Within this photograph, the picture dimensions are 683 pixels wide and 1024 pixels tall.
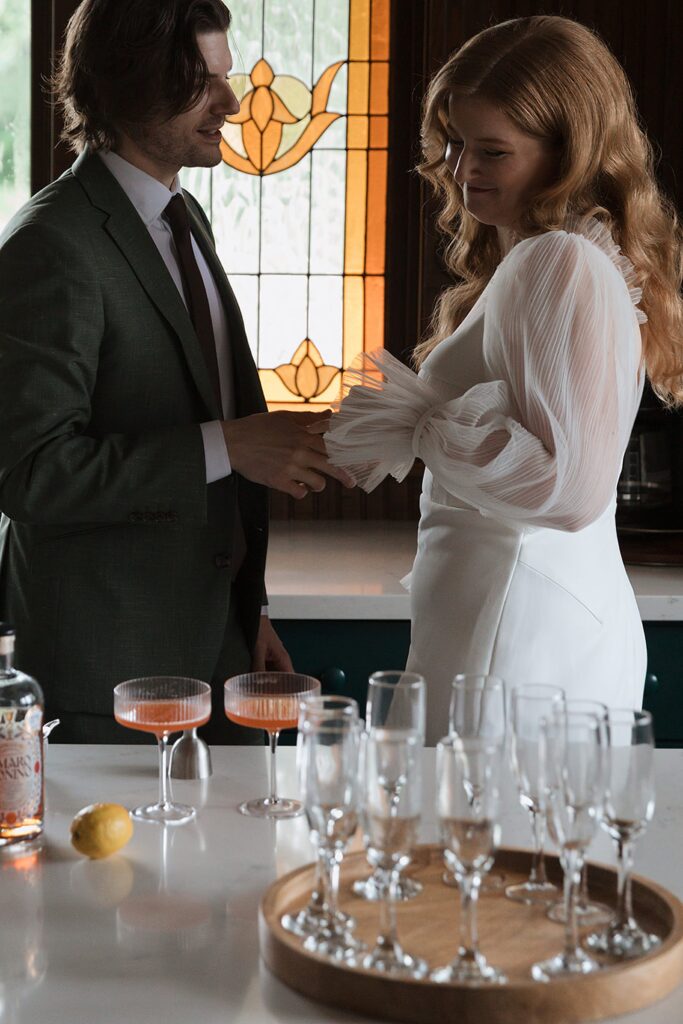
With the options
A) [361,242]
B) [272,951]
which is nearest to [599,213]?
[272,951]

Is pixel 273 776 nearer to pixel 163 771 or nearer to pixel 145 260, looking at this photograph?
pixel 163 771

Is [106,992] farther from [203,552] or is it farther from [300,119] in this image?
[300,119]

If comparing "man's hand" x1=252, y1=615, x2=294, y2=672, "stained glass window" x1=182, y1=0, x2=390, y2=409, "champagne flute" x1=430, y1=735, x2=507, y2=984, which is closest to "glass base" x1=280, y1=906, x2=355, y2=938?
"champagne flute" x1=430, y1=735, x2=507, y2=984

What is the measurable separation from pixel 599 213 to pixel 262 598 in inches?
32.9

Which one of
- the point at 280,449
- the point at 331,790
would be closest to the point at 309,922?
the point at 331,790

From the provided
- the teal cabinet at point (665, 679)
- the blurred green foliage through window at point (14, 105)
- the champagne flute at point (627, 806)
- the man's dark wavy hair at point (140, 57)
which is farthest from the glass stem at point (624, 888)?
the blurred green foliage through window at point (14, 105)

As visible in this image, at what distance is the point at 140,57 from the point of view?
6.27ft

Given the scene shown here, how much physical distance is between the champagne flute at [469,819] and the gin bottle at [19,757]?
48cm

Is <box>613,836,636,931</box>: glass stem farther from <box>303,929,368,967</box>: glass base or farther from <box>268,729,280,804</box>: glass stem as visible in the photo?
<box>268,729,280,804</box>: glass stem

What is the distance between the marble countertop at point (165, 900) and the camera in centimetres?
95

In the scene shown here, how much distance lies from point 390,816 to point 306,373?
233 centimetres

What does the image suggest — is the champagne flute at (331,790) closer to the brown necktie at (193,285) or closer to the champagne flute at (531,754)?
the champagne flute at (531,754)

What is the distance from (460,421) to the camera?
1.60 meters

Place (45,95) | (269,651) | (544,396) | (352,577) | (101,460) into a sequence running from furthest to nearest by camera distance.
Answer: (45,95), (352,577), (269,651), (101,460), (544,396)
